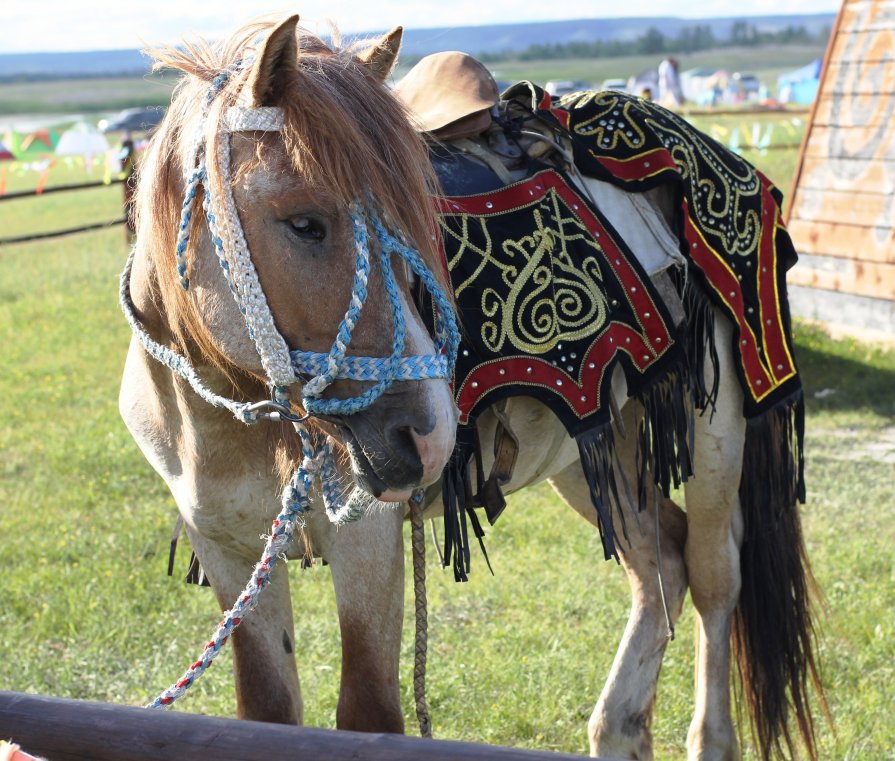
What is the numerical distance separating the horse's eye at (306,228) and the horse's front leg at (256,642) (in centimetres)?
92

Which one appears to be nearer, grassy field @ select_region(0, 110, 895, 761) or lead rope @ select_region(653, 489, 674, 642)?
lead rope @ select_region(653, 489, 674, 642)

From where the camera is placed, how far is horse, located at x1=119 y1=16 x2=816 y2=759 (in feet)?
5.51

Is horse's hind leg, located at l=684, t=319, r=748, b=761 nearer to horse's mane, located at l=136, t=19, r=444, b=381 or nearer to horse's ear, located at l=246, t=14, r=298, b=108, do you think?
horse's mane, located at l=136, t=19, r=444, b=381

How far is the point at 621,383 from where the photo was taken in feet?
8.84

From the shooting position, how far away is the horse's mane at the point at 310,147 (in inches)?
66.4

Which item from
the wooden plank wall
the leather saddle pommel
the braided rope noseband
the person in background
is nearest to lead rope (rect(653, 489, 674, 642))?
the leather saddle pommel

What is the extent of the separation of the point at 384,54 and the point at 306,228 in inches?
18.4

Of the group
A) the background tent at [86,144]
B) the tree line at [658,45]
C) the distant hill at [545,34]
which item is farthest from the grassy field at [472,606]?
the distant hill at [545,34]

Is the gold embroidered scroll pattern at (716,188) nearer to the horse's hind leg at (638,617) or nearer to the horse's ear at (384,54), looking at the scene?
the horse's hind leg at (638,617)

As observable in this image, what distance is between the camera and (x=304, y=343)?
1.70 meters

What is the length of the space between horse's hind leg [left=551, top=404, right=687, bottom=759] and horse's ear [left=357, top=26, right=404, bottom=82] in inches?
53.3

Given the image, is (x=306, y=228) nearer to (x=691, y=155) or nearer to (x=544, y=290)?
(x=544, y=290)

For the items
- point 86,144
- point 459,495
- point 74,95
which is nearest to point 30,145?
point 86,144

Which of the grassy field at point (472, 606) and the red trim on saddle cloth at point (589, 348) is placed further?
the grassy field at point (472, 606)
